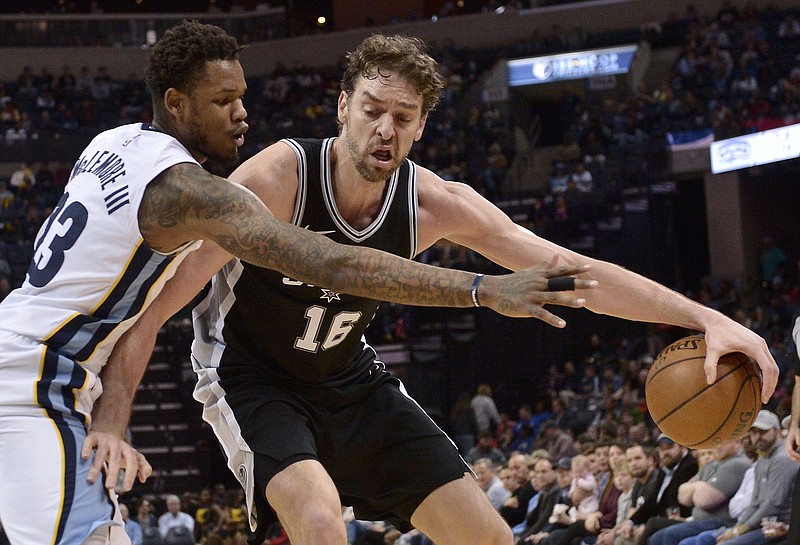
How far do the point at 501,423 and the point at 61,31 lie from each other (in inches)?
676

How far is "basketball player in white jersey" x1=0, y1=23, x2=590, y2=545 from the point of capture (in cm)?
292

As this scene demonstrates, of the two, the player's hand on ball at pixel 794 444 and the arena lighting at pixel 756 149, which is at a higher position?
the arena lighting at pixel 756 149

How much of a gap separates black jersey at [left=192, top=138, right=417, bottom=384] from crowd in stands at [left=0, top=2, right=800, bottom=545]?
→ 9.25 feet

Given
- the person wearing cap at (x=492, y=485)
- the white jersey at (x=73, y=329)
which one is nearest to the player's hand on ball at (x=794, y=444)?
the white jersey at (x=73, y=329)

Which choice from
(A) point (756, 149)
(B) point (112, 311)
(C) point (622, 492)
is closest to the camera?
(B) point (112, 311)

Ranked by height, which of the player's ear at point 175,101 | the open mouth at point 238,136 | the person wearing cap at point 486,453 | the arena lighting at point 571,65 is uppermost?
the arena lighting at point 571,65

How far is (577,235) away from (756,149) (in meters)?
3.26

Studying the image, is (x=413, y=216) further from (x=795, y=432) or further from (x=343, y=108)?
(x=795, y=432)

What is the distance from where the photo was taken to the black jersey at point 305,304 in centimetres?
400

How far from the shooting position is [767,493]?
23.3 feet

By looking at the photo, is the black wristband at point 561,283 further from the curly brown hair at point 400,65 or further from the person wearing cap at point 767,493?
the person wearing cap at point 767,493

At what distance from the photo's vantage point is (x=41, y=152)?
21812 mm

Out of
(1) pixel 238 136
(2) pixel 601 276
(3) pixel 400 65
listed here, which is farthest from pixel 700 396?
(1) pixel 238 136

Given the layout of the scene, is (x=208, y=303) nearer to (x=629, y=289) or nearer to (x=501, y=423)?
(x=629, y=289)
